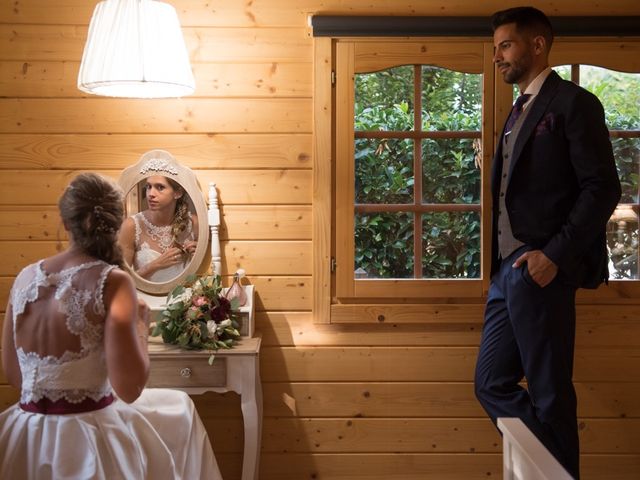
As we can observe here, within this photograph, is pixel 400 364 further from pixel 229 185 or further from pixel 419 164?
pixel 229 185

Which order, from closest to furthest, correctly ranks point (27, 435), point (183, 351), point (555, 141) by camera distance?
point (27, 435), point (555, 141), point (183, 351)

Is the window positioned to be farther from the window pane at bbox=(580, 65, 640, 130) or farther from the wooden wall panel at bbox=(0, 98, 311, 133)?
the wooden wall panel at bbox=(0, 98, 311, 133)

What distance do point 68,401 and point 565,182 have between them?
1.62 metres

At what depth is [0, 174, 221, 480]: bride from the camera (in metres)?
1.94

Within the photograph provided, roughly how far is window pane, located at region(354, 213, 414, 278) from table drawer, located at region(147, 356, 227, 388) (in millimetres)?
690

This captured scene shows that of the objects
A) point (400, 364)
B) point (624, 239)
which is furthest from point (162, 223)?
point (624, 239)

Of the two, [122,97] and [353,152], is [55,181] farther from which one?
[353,152]

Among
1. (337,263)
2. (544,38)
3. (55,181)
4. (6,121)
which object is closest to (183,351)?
(337,263)

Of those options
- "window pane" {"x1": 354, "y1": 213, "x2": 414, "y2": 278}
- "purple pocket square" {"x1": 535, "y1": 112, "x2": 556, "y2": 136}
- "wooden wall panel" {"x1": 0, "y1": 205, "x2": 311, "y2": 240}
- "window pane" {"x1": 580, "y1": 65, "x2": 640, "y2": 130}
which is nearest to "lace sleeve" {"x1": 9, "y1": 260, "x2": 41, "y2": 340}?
"wooden wall panel" {"x1": 0, "y1": 205, "x2": 311, "y2": 240}

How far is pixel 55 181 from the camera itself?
3186 mm

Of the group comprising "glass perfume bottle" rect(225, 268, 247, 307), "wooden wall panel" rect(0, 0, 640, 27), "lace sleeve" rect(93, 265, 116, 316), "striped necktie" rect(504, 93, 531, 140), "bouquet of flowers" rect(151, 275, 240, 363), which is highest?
"wooden wall panel" rect(0, 0, 640, 27)

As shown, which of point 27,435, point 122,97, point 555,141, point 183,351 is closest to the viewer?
point 27,435

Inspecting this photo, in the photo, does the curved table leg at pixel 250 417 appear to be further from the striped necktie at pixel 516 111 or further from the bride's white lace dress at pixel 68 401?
the striped necktie at pixel 516 111

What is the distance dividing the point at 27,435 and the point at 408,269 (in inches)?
64.2
